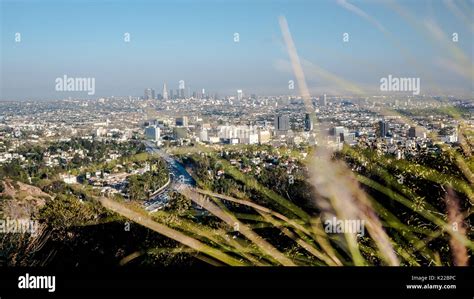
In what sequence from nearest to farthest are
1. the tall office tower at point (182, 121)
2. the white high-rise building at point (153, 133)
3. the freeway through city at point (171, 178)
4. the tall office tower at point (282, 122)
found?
the freeway through city at point (171, 178), the tall office tower at point (282, 122), the tall office tower at point (182, 121), the white high-rise building at point (153, 133)

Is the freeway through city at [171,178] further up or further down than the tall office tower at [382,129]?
further down

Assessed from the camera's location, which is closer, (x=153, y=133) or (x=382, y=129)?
(x=382, y=129)

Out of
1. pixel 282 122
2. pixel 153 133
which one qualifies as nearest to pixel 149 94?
pixel 153 133

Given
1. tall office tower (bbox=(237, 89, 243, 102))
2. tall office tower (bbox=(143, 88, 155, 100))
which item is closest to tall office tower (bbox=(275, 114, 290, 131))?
tall office tower (bbox=(237, 89, 243, 102))

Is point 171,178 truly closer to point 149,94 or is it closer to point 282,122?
point 282,122

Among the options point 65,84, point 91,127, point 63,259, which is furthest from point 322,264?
point 91,127

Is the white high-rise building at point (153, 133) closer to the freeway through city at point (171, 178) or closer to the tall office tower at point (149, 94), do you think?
the tall office tower at point (149, 94)

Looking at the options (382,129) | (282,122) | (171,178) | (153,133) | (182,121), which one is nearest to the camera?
(382,129)

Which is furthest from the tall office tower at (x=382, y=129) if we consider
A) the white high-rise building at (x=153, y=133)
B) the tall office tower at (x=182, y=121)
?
the white high-rise building at (x=153, y=133)

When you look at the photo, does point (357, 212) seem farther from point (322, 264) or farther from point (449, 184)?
point (449, 184)
